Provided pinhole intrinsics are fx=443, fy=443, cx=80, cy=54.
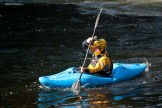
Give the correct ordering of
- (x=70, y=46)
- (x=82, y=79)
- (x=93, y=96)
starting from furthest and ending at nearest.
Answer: (x=70, y=46), (x=82, y=79), (x=93, y=96)

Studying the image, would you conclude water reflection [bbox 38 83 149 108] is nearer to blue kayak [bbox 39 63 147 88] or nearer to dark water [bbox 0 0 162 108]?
dark water [bbox 0 0 162 108]

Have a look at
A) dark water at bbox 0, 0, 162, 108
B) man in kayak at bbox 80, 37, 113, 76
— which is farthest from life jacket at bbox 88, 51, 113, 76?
dark water at bbox 0, 0, 162, 108

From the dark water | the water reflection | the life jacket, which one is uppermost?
the life jacket

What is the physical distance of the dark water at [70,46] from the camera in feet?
29.6

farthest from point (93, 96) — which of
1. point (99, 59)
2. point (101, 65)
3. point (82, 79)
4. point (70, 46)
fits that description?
point (70, 46)

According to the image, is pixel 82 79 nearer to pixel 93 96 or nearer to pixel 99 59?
pixel 99 59

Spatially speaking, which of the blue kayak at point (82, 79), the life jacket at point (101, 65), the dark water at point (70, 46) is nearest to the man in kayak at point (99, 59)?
the life jacket at point (101, 65)

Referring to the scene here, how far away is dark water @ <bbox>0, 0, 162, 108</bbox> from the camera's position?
9.02m

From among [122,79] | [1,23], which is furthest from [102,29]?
[122,79]

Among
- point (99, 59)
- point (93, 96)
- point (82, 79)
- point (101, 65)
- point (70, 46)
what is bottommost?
point (70, 46)

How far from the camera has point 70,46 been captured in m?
14.7

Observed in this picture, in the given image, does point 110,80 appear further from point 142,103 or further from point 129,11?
point 129,11

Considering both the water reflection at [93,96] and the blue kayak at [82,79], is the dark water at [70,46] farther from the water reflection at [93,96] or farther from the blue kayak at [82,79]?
the blue kayak at [82,79]

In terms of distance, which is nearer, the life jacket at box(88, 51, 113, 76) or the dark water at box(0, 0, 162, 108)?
the dark water at box(0, 0, 162, 108)
